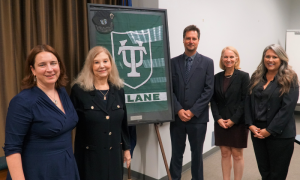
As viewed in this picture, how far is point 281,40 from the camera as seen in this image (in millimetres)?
6484

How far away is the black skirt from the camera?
233cm

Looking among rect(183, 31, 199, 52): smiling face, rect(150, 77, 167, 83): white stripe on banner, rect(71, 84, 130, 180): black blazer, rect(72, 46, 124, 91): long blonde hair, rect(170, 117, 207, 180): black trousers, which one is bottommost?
rect(170, 117, 207, 180): black trousers

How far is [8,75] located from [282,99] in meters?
2.11

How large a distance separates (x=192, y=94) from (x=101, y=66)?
1.05 m

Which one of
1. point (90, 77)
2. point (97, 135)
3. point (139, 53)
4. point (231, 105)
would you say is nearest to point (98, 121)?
point (97, 135)

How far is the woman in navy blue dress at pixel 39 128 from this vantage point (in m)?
1.23

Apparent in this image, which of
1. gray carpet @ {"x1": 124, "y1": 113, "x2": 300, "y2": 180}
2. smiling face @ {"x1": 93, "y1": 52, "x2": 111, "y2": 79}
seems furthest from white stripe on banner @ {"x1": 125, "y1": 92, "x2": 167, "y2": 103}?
gray carpet @ {"x1": 124, "y1": 113, "x2": 300, "y2": 180}

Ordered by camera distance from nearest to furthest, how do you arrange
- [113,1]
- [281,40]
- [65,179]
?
[65,179] → [113,1] → [281,40]

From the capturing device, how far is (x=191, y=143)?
2432 millimetres

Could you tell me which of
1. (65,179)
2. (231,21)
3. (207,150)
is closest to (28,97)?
(65,179)

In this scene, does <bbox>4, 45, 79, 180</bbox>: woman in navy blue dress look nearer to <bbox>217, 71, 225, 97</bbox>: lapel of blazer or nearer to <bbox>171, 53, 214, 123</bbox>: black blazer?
<bbox>171, 53, 214, 123</bbox>: black blazer

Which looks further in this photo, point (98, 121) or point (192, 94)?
point (192, 94)

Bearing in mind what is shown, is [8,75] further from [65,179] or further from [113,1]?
[113,1]

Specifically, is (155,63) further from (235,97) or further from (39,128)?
(39,128)
